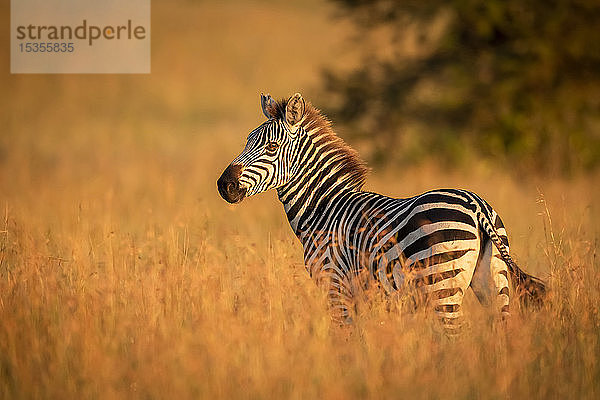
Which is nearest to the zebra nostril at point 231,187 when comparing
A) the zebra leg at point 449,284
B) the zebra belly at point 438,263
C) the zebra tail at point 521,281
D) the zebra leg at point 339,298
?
the zebra leg at point 339,298

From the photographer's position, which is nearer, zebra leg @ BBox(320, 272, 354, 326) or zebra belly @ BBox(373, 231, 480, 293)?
zebra belly @ BBox(373, 231, 480, 293)

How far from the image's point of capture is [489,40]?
15.7m

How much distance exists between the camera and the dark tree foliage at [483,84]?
14750 millimetres

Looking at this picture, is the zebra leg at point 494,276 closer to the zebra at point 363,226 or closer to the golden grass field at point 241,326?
the zebra at point 363,226

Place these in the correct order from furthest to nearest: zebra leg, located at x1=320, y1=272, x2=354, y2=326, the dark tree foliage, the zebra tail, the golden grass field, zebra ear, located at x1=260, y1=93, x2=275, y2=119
Result: 1. the dark tree foliage
2. zebra ear, located at x1=260, y1=93, x2=275, y2=119
3. zebra leg, located at x1=320, y1=272, x2=354, y2=326
4. the zebra tail
5. the golden grass field

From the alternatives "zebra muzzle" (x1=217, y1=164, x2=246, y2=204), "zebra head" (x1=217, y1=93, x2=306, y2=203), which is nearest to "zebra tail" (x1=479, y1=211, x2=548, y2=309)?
"zebra head" (x1=217, y1=93, x2=306, y2=203)

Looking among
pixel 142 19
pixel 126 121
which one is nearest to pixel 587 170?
pixel 126 121

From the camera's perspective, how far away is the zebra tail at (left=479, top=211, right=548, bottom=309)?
5.11 meters

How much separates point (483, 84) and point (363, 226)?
A: 34.4 ft

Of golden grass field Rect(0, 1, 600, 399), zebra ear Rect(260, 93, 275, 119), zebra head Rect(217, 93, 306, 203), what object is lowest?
golden grass field Rect(0, 1, 600, 399)

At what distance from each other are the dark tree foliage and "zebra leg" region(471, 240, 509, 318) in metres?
9.55

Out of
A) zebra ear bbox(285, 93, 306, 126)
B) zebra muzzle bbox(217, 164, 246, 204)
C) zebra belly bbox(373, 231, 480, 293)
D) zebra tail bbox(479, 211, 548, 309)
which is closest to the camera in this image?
zebra belly bbox(373, 231, 480, 293)

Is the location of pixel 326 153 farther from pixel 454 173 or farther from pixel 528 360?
pixel 454 173

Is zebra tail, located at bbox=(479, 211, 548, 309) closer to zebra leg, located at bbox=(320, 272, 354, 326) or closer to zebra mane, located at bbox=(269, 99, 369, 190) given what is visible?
zebra leg, located at bbox=(320, 272, 354, 326)
